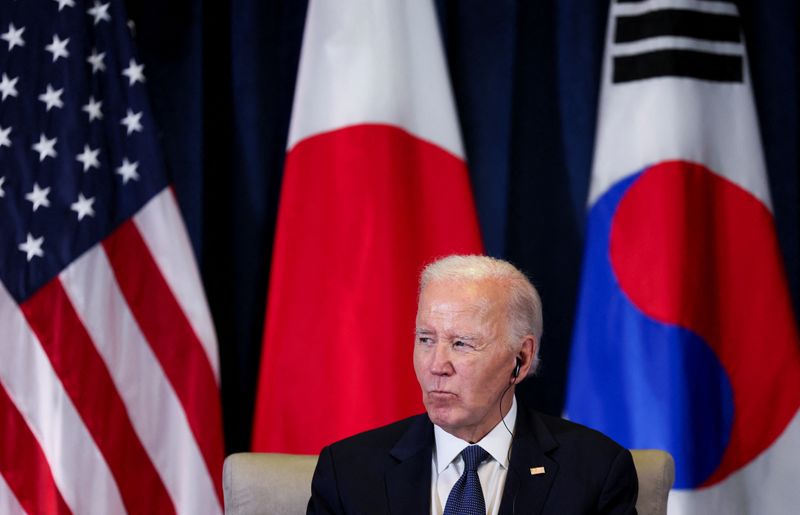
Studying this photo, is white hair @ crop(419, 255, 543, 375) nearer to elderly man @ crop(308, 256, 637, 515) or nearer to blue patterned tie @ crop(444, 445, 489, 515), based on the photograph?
elderly man @ crop(308, 256, 637, 515)

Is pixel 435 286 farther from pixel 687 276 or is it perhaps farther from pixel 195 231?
pixel 195 231

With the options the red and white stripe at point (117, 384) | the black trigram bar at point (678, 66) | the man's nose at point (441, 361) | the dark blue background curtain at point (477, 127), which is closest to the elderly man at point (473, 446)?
the man's nose at point (441, 361)

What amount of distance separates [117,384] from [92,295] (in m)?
0.26

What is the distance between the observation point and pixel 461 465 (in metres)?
2.30

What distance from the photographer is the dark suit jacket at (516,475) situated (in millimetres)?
2191

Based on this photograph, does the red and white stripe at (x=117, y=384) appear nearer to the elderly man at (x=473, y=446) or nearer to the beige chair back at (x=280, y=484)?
the beige chair back at (x=280, y=484)

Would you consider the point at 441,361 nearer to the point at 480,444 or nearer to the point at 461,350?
the point at 461,350

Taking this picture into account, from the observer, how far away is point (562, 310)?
3.78 m

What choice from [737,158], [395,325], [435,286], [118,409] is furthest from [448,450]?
[737,158]

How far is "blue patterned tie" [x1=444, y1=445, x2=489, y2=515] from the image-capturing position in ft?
7.05

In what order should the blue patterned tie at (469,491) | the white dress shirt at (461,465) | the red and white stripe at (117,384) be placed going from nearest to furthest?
the blue patterned tie at (469,491) < the white dress shirt at (461,465) < the red and white stripe at (117,384)

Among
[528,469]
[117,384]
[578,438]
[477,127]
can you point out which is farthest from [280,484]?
[477,127]

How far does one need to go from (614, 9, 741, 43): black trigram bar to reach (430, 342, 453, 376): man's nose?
1.55m

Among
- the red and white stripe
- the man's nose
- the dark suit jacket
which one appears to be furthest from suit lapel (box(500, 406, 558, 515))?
the red and white stripe
